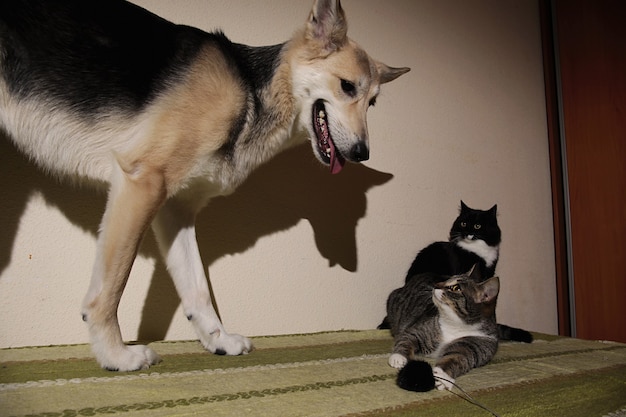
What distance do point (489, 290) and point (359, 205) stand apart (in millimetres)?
698

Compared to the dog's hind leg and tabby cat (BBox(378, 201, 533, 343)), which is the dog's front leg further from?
tabby cat (BBox(378, 201, 533, 343))

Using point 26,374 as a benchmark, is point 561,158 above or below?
above

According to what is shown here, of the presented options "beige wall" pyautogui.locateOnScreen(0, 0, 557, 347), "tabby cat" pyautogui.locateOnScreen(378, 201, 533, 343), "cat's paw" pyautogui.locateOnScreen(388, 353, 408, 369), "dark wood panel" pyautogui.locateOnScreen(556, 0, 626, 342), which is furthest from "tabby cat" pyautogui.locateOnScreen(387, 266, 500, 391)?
"dark wood panel" pyautogui.locateOnScreen(556, 0, 626, 342)

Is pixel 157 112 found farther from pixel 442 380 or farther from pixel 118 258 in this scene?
pixel 442 380

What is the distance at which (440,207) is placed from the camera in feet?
7.39

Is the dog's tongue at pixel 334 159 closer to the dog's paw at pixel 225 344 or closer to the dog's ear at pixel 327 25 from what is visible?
the dog's ear at pixel 327 25

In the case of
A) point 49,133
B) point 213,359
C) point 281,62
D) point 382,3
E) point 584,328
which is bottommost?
point 584,328

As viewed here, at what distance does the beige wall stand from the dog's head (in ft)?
1.39

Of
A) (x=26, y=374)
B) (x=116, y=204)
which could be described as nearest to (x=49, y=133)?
(x=116, y=204)

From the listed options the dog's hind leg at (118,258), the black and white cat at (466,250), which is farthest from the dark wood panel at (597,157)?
the dog's hind leg at (118,258)

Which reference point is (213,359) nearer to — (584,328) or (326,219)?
(326,219)

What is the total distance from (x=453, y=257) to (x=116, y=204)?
136 centimetres

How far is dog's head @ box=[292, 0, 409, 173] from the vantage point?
4.56 feet

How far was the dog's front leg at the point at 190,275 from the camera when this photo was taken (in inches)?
53.0
